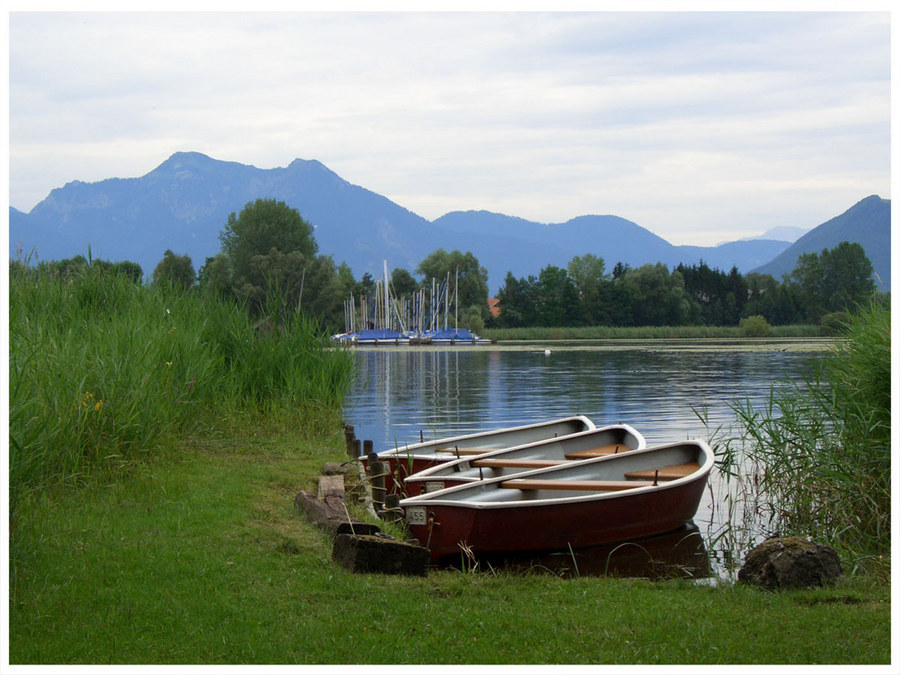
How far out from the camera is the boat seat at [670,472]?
990cm

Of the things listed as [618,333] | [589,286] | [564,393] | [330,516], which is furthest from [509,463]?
[589,286]

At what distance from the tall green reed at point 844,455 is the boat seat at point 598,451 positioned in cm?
243

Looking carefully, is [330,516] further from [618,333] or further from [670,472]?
[618,333]

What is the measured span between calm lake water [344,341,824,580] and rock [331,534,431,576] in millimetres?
3179

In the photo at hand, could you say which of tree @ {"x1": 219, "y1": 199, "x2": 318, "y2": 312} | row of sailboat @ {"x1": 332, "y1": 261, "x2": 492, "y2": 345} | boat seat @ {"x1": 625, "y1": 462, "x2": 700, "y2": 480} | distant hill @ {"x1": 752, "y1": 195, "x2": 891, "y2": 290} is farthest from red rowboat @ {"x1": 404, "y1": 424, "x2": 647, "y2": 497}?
tree @ {"x1": 219, "y1": 199, "x2": 318, "y2": 312}

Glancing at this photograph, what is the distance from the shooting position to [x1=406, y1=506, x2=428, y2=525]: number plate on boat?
7.97m

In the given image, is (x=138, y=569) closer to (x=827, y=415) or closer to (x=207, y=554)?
(x=207, y=554)

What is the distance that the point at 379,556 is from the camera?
6.43m

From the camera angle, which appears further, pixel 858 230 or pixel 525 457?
pixel 858 230

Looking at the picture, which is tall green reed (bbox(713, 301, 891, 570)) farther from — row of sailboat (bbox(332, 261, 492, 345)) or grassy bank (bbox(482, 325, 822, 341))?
grassy bank (bbox(482, 325, 822, 341))

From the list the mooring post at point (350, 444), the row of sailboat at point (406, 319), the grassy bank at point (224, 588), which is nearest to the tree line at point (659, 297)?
the row of sailboat at point (406, 319)

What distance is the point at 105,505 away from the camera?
297 inches

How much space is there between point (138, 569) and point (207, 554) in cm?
60

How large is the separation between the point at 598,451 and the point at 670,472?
1.52m
